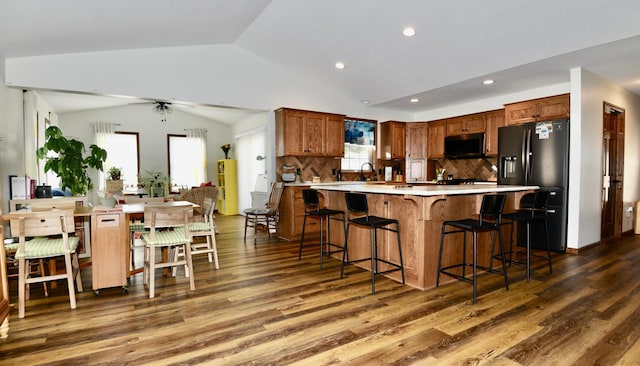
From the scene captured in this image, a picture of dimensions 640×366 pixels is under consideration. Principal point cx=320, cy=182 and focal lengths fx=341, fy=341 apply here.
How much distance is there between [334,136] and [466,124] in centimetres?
259

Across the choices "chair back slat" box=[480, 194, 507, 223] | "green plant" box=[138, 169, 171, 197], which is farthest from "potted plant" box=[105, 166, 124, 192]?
"chair back slat" box=[480, 194, 507, 223]

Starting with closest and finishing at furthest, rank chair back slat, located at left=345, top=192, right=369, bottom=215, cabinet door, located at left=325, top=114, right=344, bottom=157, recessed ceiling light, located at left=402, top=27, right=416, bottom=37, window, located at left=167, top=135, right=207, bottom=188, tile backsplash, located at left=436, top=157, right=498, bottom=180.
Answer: chair back slat, located at left=345, top=192, right=369, bottom=215 → recessed ceiling light, located at left=402, top=27, right=416, bottom=37 → tile backsplash, located at left=436, top=157, right=498, bottom=180 → cabinet door, located at left=325, top=114, right=344, bottom=157 → window, located at left=167, top=135, right=207, bottom=188

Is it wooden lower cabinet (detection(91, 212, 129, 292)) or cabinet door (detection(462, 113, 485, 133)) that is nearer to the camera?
wooden lower cabinet (detection(91, 212, 129, 292))

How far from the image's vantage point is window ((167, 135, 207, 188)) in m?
9.84

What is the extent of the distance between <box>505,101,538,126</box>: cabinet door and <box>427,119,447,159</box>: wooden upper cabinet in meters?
1.56

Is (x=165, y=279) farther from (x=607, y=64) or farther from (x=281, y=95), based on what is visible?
(x=607, y=64)

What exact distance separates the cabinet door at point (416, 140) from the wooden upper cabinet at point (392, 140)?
0.13 metres

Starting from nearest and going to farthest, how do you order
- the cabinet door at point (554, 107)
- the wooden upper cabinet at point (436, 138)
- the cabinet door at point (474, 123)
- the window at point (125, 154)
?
the cabinet door at point (554, 107) → the cabinet door at point (474, 123) → the wooden upper cabinet at point (436, 138) → the window at point (125, 154)

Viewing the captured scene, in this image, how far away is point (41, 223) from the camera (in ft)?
9.26

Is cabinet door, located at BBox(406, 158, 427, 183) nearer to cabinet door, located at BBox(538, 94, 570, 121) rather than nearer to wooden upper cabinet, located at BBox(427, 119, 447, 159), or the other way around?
wooden upper cabinet, located at BBox(427, 119, 447, 159)

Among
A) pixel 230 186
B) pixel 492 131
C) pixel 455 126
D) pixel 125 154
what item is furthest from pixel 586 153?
pixel 125 154

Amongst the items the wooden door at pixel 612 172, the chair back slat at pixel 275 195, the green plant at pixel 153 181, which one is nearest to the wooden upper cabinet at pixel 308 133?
the chair back slat at pixel 275 195

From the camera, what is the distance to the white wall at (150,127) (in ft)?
28.8

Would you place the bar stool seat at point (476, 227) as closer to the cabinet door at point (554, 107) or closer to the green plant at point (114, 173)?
the cabinet door at point (554, 107)
